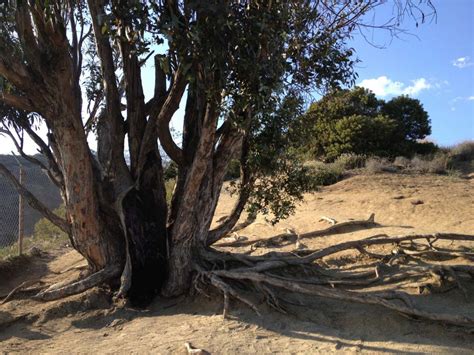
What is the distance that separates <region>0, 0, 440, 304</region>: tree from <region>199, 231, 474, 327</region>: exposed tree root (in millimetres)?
348

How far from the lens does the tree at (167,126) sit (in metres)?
5.22

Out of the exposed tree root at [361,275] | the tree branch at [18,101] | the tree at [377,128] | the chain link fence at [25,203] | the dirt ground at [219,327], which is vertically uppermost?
the tree at [377,128]

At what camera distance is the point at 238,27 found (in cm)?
503

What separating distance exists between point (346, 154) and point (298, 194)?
553 inches

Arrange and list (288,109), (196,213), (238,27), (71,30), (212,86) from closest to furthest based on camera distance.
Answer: (238,27) < (212,86) < (288,109) < (196,213) < (71,30)

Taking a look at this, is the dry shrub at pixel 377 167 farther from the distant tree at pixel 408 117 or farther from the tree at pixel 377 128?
the distant tree at pixel 408 117

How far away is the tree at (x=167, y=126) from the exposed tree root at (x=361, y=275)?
0.35 meters

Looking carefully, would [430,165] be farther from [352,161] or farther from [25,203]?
[25,203]

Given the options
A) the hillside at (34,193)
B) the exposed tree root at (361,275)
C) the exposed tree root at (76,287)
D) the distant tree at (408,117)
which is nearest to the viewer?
the exposed tree root at (361,275)

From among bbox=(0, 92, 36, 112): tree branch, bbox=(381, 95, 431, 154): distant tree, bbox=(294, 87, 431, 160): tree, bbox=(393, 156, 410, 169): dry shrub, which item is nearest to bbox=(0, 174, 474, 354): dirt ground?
bbox=(0, 92, 36, 112): tree branch

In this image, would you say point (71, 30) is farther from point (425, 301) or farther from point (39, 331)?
point (425, 301)

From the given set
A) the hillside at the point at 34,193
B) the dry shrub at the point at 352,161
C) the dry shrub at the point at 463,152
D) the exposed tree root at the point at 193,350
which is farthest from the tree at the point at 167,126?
the dry shrub at the point at 463,152

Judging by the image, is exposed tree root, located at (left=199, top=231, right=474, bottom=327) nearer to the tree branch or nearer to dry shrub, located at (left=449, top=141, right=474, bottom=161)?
the tree branch

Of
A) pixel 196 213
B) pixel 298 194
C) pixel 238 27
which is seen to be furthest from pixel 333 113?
pixel 238 27
